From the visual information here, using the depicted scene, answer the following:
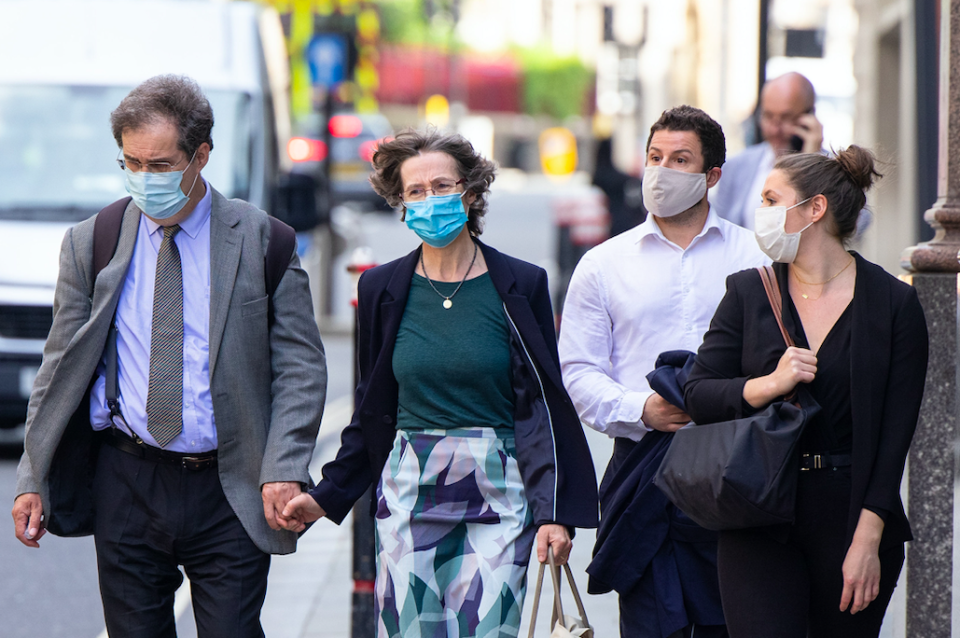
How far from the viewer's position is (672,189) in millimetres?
3945

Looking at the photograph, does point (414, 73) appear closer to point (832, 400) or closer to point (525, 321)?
point (525, 321)

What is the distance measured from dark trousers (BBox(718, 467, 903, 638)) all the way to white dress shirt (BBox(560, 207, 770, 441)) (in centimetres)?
68

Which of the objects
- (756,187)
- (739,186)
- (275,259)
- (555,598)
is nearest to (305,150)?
(739,186)

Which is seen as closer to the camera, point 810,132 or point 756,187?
point 810,132

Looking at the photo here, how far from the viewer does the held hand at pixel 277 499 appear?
363 centimetres

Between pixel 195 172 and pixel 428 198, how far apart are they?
641mm

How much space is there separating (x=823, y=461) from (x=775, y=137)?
2877 millimetres

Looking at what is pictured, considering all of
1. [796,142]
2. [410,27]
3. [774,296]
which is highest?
[410,27]

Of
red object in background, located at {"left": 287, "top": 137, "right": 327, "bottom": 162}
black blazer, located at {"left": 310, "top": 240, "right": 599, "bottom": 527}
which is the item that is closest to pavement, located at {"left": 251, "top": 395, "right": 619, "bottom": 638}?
black blazer, located at {"left": 310, "top": 240, "right": 599, "bottom": 527}

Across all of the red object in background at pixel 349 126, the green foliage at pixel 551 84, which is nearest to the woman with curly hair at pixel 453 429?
the red object in background at pixel 349 126

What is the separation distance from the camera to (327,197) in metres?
16.7

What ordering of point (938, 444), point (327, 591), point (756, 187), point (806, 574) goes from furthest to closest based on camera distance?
point (327, 591), point (756, 187), point (938, 444), point (806, 574)

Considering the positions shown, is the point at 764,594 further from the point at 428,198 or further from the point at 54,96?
the point at 54,96

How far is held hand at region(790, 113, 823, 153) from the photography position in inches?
226
